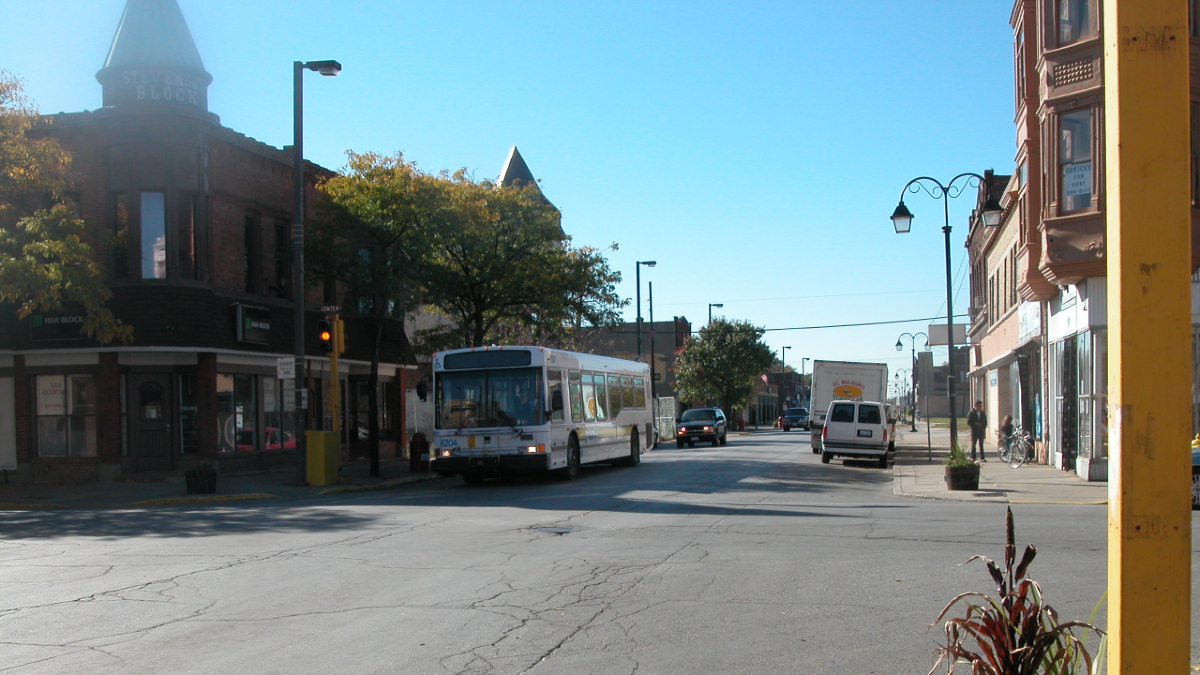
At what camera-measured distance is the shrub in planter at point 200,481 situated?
2048 cm

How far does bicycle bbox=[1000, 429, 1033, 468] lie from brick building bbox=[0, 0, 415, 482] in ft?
66.7

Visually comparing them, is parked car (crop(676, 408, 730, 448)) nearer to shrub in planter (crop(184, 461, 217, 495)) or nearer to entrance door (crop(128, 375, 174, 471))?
entrance door (crop(128, 375, 174, 471))

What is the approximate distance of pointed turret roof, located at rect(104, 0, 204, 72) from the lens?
963 inches

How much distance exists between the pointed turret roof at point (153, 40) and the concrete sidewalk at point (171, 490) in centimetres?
1003

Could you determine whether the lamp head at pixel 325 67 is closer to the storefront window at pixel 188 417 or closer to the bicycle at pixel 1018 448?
the storefront window at pixel 188 417

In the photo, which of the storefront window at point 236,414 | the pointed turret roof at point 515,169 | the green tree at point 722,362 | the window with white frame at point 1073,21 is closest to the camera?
the window with white frame at point 1073,21

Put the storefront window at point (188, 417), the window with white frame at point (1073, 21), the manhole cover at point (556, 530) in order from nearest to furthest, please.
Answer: the manhole cover at point (556, 530) → the window with white frame at point (1073, 21) → the storefront window at point (188, 417)

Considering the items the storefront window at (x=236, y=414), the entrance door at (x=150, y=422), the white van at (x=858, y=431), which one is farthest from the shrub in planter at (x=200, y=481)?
the white van at (x=858, y=431)

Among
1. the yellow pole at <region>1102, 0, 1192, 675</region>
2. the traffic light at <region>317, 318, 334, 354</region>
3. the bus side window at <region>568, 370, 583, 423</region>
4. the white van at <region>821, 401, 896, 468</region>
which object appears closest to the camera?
the yellow pole at <region>1102, 0, 1192, 675</region>

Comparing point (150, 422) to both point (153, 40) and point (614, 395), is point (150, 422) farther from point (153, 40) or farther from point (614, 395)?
point (614, 395)

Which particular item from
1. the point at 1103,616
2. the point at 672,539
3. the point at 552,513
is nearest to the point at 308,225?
the point at 552,513

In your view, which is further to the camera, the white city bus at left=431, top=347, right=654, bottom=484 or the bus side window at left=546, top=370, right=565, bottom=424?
the bus side window at left=546, top=370, right=565, bottom=424

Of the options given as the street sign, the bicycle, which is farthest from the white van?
the street sign

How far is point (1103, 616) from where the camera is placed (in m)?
7.64
